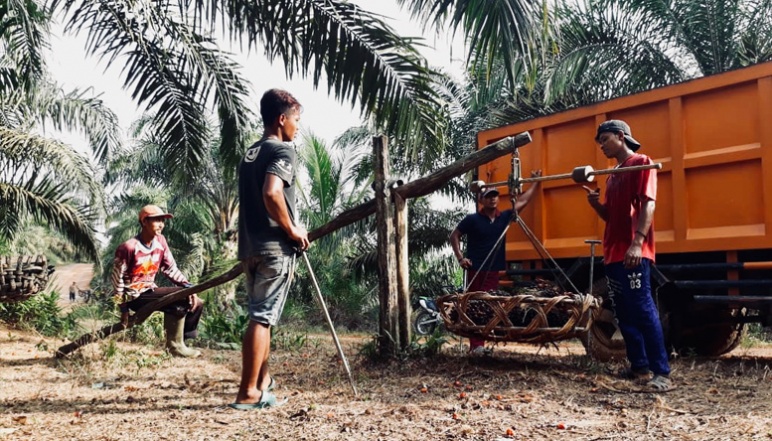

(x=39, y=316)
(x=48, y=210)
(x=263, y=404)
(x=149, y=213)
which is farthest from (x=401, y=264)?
(x=39, y=316)

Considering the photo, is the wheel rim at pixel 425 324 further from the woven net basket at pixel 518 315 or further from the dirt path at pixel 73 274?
the dirt path at pixel 73 274

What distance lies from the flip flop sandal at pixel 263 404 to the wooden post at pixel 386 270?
1.64m

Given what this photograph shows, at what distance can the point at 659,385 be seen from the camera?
4875mm

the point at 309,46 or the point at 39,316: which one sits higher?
the point at 309,46

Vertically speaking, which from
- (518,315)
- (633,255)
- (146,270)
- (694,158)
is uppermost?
(694,158)

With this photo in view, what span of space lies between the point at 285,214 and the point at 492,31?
7.85 feet

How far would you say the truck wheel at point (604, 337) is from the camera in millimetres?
6805

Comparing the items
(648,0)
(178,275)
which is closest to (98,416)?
(178,275)

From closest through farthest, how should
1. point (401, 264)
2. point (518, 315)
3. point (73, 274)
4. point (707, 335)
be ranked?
point (518, 315) < point (401, 264) < point (707, 335) < point (73, 274)

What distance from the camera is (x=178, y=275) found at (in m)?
7.06

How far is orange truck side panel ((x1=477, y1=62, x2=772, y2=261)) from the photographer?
586 cm

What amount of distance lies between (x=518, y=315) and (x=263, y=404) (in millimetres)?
2333

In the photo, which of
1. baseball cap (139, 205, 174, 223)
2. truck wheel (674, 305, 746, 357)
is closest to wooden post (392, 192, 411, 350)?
baseball cap (139, 205, 174, 223)

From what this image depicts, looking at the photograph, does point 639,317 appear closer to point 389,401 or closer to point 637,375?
point 637,375
